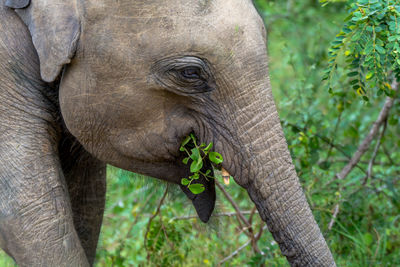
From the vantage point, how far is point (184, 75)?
2.47 metres

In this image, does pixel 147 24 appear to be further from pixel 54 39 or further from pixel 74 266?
pixel 74 266

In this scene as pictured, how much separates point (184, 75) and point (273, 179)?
49 cm

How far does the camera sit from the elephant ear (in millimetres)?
2443

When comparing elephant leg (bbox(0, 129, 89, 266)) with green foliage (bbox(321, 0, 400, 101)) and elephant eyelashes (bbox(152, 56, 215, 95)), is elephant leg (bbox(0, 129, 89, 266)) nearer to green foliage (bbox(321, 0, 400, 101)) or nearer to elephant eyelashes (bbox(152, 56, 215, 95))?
elephant eyelashes (bbox(152, 56, 215, 95))

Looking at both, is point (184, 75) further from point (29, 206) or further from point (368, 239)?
point (368, 239)

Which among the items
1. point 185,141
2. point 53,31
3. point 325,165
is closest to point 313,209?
point 325,165

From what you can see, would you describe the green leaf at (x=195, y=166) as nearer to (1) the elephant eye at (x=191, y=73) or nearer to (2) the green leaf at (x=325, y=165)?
(1) the elephant eye at (x=191, y=73)

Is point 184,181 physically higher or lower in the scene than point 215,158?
lower

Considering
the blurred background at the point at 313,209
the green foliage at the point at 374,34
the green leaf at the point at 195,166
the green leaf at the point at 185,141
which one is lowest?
the blurred background at the point at 313,209

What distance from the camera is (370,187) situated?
4039mm

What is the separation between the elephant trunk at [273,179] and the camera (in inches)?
94.6

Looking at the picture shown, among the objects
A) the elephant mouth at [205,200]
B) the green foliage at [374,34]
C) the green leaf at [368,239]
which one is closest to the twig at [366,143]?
the green leaf at [368,239]

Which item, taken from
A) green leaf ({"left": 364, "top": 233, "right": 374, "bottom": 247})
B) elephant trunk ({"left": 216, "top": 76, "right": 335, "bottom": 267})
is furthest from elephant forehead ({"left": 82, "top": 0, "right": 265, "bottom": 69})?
green leaf ({"left": 364, "top": 233, "right": 374, "bottom": 247})

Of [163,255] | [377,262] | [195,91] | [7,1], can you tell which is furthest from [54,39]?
[377,262]
